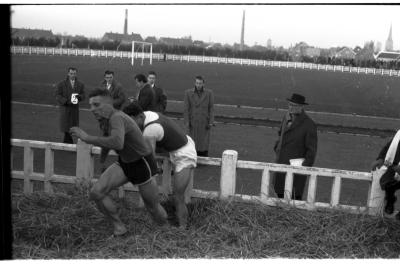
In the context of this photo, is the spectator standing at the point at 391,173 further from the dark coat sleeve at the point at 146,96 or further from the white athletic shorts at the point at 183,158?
the dark coat sleeve at the point at 146,96

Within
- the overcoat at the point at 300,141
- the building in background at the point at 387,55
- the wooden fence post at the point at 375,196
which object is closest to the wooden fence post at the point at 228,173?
the overcoat at the point at 300,141

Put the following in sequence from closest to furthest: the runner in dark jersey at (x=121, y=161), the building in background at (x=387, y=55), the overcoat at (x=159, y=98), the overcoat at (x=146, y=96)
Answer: the runner in dark jersey at (x=121, y=161) → the building in background at (x=387, y=55) → the overcoat at (x=146, y=96) → the overcoat at (x=159, y=98)

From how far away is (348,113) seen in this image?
17.4 m

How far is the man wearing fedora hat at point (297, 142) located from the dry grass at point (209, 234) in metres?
0.43

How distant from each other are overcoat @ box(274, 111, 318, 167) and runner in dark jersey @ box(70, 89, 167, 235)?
1597mm

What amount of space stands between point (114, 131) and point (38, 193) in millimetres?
1549

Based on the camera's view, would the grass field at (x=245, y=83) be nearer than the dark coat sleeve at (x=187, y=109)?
No

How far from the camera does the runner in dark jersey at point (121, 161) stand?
13.6 feet

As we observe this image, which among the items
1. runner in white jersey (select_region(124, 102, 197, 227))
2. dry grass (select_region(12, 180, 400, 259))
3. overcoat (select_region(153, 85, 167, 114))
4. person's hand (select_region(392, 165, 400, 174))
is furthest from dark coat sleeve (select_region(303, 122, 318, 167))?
overcoat (select_region(153, 85, 167, 114))

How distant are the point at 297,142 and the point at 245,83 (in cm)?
2239

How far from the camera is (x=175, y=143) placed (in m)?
4.62

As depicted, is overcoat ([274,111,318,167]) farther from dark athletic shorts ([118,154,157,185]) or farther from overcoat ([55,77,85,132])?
overcoat ([55,77,85,132])

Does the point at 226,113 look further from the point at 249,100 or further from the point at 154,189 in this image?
the point at 154,189

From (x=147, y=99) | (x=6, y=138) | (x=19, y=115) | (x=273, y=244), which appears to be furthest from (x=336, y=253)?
(x=19, y=115)
